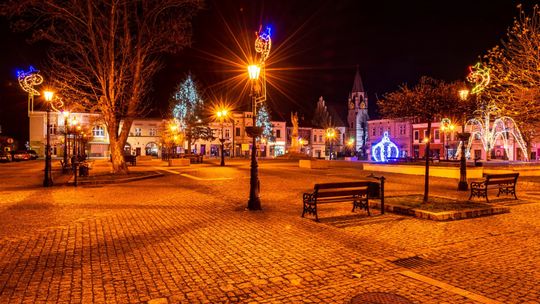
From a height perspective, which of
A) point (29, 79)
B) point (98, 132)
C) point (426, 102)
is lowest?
point (426, 102)

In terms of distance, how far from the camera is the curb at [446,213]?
32.7ft

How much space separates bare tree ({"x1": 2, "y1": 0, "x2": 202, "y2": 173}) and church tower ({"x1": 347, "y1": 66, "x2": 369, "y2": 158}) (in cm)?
7749

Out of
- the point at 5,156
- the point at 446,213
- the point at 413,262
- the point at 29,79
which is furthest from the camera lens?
the point at 5,156

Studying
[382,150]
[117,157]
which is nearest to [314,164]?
[382,150]

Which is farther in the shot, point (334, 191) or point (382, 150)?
point (382, 150)

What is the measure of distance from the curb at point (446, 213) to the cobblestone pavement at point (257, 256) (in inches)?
13.3

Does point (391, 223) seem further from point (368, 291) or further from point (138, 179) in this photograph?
point (138, 179)

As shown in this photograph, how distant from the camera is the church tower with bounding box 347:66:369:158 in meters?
96.8

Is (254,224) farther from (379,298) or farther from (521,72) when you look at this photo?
(521,72)

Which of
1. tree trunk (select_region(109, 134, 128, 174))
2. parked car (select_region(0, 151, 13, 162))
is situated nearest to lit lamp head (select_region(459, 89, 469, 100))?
tree trunk (select_region(109, 134, 128, 174))

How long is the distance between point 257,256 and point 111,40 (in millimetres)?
18803

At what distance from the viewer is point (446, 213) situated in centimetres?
A: 1003

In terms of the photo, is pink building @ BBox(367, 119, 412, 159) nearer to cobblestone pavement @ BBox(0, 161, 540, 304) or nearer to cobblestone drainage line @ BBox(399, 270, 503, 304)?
cobblestone pavement @ BBox(0, 161, 540, 304)

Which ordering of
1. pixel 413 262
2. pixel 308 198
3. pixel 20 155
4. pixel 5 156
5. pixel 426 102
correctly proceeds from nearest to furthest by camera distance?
1. pixel 413 262
2. pixel 308 198
3. pixel 426 102
4. pixel 5 156
5. pixel 20 155
